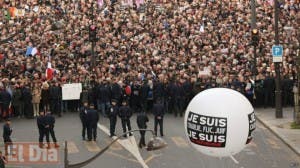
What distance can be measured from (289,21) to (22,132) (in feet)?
58.6

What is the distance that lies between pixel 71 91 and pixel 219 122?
18.9 m

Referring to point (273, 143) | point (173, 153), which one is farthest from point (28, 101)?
point (273, 143)

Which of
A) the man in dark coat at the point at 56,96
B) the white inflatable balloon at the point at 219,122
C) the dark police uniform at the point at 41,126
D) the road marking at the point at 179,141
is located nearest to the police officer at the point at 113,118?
the road marking at the point at 179,141

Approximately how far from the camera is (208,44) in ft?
108

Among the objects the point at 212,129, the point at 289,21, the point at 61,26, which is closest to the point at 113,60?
the point at 61,26

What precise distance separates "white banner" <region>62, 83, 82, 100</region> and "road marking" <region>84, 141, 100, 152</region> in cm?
604

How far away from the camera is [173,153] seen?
67.6 ft

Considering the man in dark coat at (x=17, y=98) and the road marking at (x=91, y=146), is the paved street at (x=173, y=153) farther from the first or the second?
the man in dark coat at (x=17, y=98)

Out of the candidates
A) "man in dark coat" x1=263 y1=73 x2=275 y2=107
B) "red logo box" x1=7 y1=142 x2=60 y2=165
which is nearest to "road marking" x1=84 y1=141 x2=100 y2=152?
"red logo box" x1=7 y1=142 x2=60 y2=165

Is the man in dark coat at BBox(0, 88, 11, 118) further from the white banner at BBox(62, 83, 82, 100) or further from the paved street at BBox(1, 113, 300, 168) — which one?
the white banner at BBox(62, 83, 82, 100)

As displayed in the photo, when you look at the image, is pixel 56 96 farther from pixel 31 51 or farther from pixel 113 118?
pixel 113 118

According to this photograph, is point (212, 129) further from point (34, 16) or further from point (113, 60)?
point (34, 16)

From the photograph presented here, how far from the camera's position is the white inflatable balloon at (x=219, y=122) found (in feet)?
32.4

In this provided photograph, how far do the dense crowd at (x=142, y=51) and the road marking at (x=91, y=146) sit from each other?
4.92m
